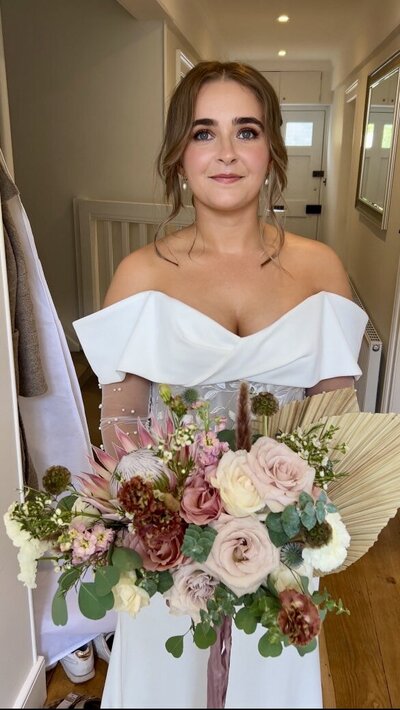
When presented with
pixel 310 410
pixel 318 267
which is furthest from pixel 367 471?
pixel 318 267

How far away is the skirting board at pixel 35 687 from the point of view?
1.40 m

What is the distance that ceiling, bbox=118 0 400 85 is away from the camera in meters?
3.37

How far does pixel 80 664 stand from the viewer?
1610 mm

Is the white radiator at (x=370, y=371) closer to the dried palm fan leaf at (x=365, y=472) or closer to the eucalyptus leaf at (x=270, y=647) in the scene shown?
the dried palm fan leaf at (x=365, y=472)

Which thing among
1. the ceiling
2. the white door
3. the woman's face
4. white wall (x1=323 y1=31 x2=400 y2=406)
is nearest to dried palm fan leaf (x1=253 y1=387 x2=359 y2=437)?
the woman's face

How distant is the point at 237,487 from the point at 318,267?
2.49 ft

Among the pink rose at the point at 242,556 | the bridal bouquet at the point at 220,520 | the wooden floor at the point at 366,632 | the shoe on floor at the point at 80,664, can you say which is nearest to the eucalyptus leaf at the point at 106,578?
the bridal bouquet at the point at 220,520

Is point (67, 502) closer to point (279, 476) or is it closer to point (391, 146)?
point (279, 476)

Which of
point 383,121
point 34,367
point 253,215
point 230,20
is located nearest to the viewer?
point 253,215

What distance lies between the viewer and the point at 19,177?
3.64 meters

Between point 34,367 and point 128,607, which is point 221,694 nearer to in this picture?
point 128,607

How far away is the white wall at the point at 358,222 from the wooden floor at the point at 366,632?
99 centimetres

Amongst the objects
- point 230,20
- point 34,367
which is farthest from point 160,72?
point 34,367

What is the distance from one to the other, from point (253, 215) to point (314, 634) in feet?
2.81
